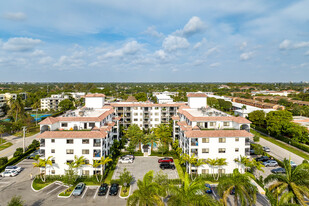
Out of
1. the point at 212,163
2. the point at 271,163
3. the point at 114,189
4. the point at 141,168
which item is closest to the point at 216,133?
the point at 212,163

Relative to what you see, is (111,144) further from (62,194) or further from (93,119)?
(62,194)

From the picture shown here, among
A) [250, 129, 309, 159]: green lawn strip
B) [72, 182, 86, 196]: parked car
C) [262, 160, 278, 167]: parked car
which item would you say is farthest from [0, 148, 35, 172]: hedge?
[250, 129, 309, 159]: green lawn strip

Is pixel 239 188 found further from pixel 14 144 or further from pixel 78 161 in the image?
pixel 14 144

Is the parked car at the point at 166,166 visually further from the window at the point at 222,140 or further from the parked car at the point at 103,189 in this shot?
the parked car at the point at 103,189

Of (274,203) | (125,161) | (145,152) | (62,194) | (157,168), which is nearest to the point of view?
(274,203)

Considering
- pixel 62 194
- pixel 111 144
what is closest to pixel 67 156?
pixel 62 194
